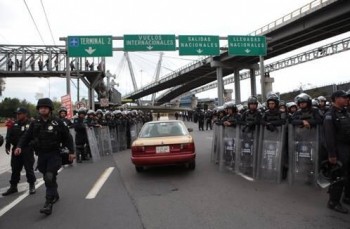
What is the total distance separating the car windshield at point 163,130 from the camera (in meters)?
11.1

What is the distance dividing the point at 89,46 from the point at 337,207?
74.6 ft

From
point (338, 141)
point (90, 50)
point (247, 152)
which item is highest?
point (90, 50)

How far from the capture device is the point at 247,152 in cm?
1008

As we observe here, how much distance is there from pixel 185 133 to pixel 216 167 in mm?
1441

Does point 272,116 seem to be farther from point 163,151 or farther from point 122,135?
point 122,135

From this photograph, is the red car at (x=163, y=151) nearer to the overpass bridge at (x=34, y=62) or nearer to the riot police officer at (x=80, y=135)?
the riot police officer at (x=80, y=135)

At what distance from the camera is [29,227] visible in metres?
6.15

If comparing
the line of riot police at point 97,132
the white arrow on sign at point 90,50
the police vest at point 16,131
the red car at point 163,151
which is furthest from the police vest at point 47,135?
the white arrow on sign at point 90,50

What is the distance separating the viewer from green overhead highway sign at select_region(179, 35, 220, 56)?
29.0 metres

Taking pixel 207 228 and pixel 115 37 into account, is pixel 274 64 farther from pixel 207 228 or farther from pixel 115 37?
pixel 207 228

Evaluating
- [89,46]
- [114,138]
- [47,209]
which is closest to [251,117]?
[47,209]

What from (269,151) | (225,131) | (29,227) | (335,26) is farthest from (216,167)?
(335,26)

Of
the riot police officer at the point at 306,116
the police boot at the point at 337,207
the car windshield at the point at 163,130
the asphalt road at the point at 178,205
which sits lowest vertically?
the asphalt road at the point at 178,205

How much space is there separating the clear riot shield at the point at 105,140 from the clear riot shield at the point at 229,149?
642cm
